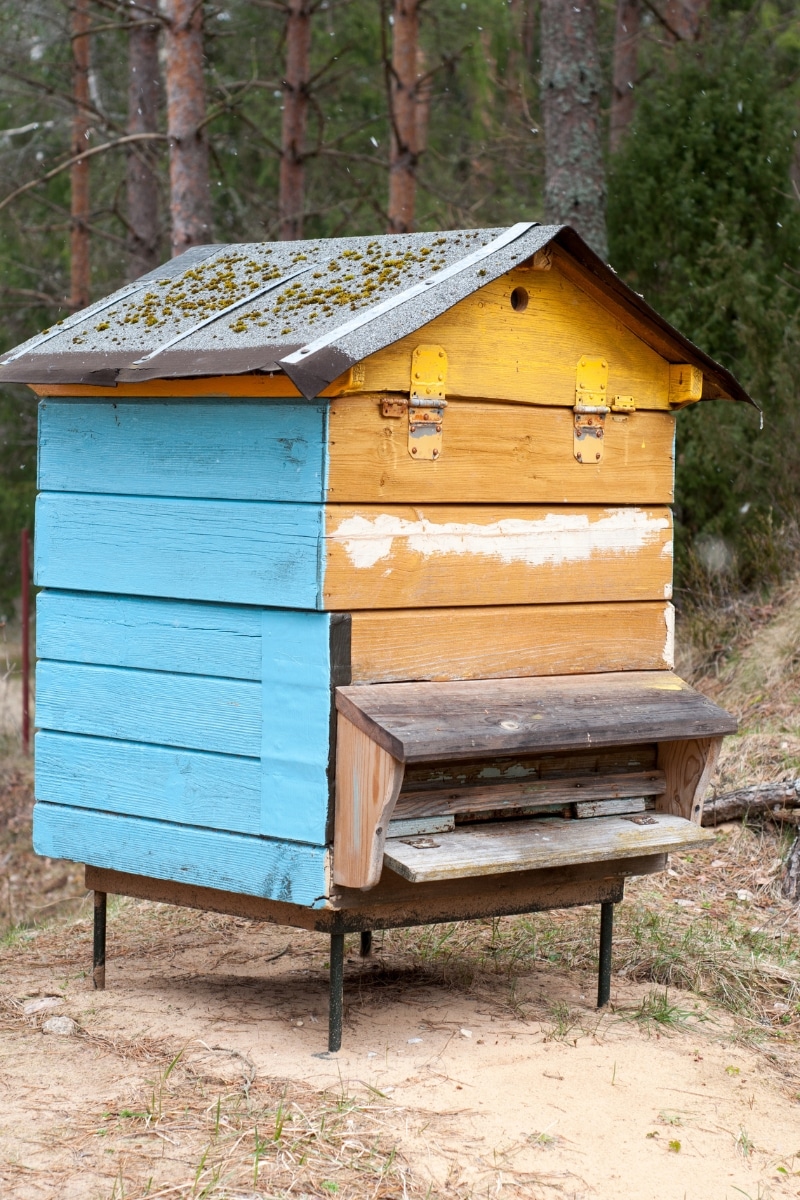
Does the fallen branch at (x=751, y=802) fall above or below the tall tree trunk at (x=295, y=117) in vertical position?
below

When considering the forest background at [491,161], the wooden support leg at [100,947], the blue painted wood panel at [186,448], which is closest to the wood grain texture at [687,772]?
the blue painted wood panel at [186,448]

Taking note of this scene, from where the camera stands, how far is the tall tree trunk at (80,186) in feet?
44.7

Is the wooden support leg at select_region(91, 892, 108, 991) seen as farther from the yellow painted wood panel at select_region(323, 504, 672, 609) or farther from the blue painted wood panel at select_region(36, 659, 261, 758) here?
the yellow painted wood panel at select_region(323, 504, 672, 609)

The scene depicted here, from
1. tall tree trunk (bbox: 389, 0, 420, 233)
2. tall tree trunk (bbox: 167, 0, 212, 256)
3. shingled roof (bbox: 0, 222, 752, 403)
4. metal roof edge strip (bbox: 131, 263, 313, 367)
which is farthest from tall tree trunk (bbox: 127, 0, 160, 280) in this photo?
metal roof edge strip (bbox: 131, 263, 313, 367)

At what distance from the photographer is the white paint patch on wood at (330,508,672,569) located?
3.43m

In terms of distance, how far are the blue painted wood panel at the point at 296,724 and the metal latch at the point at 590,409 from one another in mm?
968

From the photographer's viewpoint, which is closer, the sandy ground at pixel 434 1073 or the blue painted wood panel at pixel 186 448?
the sandy ground at pixel 434 1073

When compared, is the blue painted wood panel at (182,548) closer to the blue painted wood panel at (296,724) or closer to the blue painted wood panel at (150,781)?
the blue painted wood panel at (296,724)

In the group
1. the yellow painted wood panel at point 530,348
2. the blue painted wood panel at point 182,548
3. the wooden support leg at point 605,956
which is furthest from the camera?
the wooden support leg at point 605,956

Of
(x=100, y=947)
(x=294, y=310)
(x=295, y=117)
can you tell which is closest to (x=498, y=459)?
(x=294, y=310)

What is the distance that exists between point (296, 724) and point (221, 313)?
118cm

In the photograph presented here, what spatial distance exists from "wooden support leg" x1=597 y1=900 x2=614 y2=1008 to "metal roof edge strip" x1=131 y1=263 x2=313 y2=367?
203cm

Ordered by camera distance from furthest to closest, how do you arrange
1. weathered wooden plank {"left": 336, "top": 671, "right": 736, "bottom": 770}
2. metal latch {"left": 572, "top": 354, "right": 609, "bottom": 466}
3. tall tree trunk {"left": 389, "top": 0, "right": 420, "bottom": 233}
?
tall tree trunk {"left": 389, "top": 0, "right": 420, "bottom": 233} < metal latch {"left": 572, "top": 354, "right": 609, "bottom": 466} < weathered wooden plank {"left": 336, "top": 671, "right": 736, "bottom": 770}

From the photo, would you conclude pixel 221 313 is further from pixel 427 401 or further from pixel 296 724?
pixel 296 724
